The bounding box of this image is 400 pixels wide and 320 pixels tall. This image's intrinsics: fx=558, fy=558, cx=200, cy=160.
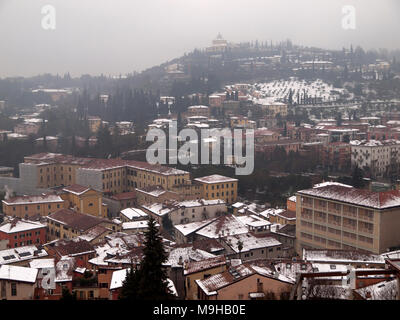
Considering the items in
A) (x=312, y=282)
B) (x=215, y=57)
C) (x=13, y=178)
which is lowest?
(x=13, y=178)

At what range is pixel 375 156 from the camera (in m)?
11.3

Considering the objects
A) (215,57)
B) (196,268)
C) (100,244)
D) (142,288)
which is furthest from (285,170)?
(215,57)

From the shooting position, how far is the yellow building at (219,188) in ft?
28.7

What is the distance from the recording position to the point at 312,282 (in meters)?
3.26

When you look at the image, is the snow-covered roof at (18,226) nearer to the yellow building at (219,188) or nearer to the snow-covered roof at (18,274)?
the snow-covered roof at (18,274)

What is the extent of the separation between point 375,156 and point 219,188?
412 centimetres

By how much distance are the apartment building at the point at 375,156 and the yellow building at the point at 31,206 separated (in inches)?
240

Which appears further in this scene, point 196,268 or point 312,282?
point 196,268

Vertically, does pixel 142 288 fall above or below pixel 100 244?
above

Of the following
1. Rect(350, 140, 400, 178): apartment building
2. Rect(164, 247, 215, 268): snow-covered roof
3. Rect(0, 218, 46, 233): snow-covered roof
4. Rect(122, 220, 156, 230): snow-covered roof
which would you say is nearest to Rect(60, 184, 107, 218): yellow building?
Rect(0, 218, 46, 233): snow-covered roof

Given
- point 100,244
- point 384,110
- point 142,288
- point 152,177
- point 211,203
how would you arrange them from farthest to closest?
point 384,110, point 152,177, point 211,203, point 100,244, point 142,288

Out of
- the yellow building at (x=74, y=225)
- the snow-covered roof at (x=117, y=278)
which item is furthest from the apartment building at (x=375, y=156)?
the snow-covered roof at (x=117, y=278)

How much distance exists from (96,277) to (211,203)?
11.7 ft

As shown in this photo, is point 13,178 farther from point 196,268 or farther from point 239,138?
point 196,268
